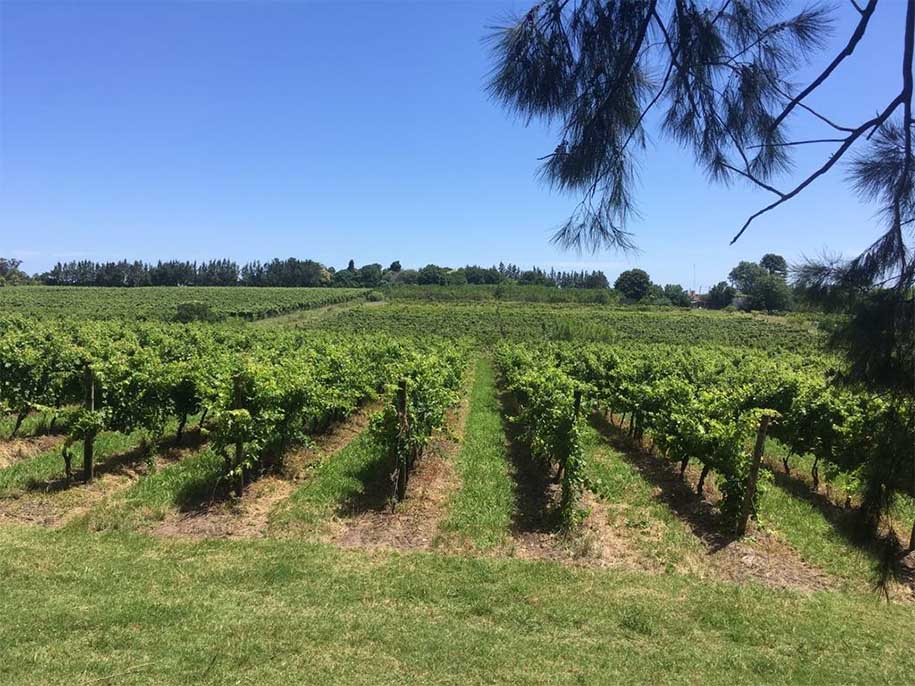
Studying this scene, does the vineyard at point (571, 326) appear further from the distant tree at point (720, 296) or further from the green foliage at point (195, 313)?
the distant tree at point (720, 296)

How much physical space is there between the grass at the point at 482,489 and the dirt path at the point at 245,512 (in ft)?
8.96

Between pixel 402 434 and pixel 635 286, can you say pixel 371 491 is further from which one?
pixel 635 286

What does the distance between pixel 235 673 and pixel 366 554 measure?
2.61 m

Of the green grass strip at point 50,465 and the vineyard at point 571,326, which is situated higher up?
the vineyard at point 571,326

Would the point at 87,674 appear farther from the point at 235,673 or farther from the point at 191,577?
the point at 191,577

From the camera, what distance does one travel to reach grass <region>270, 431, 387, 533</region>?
24.5ft

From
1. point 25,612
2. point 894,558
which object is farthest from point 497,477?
point 894,558

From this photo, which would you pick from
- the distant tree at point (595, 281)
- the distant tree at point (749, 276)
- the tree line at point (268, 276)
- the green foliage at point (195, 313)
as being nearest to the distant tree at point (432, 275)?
the tree line at point (268, 276)

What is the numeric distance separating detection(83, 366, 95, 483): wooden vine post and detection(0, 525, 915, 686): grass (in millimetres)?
1904

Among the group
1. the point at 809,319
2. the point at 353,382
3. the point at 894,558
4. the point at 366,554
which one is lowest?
the point at 366,554

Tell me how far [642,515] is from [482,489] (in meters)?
2.60

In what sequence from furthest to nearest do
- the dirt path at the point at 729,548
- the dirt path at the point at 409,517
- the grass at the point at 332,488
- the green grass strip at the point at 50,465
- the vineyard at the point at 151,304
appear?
the vineyard at the point at 151,304 → the green grass strip at the point at 50,465 → the grass at the point at 332,488 → the dirt path at the point at 409,517 → the dirt path at the point at 729,548

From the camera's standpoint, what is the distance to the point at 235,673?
13.1 ft

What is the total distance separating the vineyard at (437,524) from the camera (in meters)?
4.39
